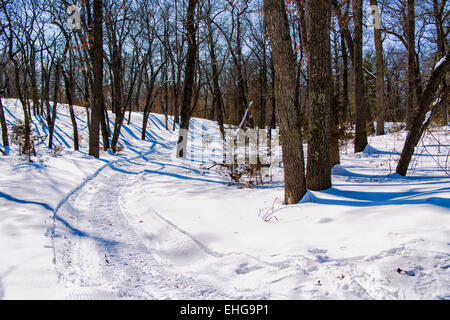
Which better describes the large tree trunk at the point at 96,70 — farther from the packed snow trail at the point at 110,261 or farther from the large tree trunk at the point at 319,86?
the large tree trunk at the point at 319,86

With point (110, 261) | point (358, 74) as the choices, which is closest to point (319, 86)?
point (110, 261)

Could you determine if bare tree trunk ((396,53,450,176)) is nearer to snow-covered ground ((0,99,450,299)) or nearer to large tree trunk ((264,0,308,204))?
snow-covered ground ((0,99,450,299))

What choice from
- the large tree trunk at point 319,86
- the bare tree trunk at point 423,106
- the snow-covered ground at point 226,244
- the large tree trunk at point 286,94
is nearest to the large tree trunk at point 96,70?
the snow-covered ground at point 226,244

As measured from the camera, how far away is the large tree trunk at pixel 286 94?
14.1 feet

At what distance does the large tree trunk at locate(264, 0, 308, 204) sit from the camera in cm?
430

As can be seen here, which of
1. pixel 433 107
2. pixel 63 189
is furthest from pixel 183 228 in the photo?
pixel 433 107

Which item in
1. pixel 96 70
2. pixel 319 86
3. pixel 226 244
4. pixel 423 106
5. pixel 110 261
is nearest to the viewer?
pixel 110 261

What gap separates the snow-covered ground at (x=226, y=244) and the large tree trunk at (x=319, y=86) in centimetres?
52

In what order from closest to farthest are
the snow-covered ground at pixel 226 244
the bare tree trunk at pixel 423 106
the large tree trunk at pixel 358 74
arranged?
the snow-covered ground at pixel 226 244 → the bare tree trunk at pixel 423 106 → the large tree trunk at pixel 358 74

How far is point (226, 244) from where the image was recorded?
3.50 meters

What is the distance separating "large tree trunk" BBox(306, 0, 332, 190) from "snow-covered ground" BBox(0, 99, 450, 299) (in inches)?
20.3

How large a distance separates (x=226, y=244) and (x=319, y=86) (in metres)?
3.09

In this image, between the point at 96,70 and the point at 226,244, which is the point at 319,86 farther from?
the point at 96,70
